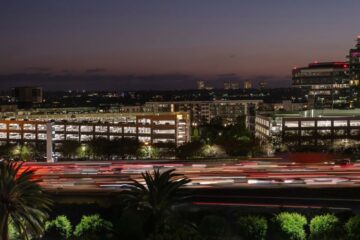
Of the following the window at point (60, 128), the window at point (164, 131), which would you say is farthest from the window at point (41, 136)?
the window at point (164, 131)

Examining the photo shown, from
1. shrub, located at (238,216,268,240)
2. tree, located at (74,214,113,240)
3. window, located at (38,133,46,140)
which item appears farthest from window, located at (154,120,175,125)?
shrub, located at (238,216,268,240)

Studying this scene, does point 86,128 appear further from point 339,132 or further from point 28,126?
point 339,132

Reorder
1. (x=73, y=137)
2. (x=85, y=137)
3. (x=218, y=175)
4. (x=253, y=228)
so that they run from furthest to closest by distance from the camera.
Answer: (x=73, y=137) < (x=85, y=137) < (x=218, y=175) < (x=253, y=228)

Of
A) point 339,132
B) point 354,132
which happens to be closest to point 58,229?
point 339,132

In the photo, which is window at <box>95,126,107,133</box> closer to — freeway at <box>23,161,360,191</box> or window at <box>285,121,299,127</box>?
window at <box>285,121,299,127</box>

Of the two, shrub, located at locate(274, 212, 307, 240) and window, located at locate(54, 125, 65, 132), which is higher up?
window, located at locate(54, 125, 65, 132)

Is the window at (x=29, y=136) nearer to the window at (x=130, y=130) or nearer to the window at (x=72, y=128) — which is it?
the window at (x=72, y=128)

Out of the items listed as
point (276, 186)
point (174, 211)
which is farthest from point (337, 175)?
point (174, 211)

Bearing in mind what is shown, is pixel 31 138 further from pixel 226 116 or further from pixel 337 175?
pixel 226 116
